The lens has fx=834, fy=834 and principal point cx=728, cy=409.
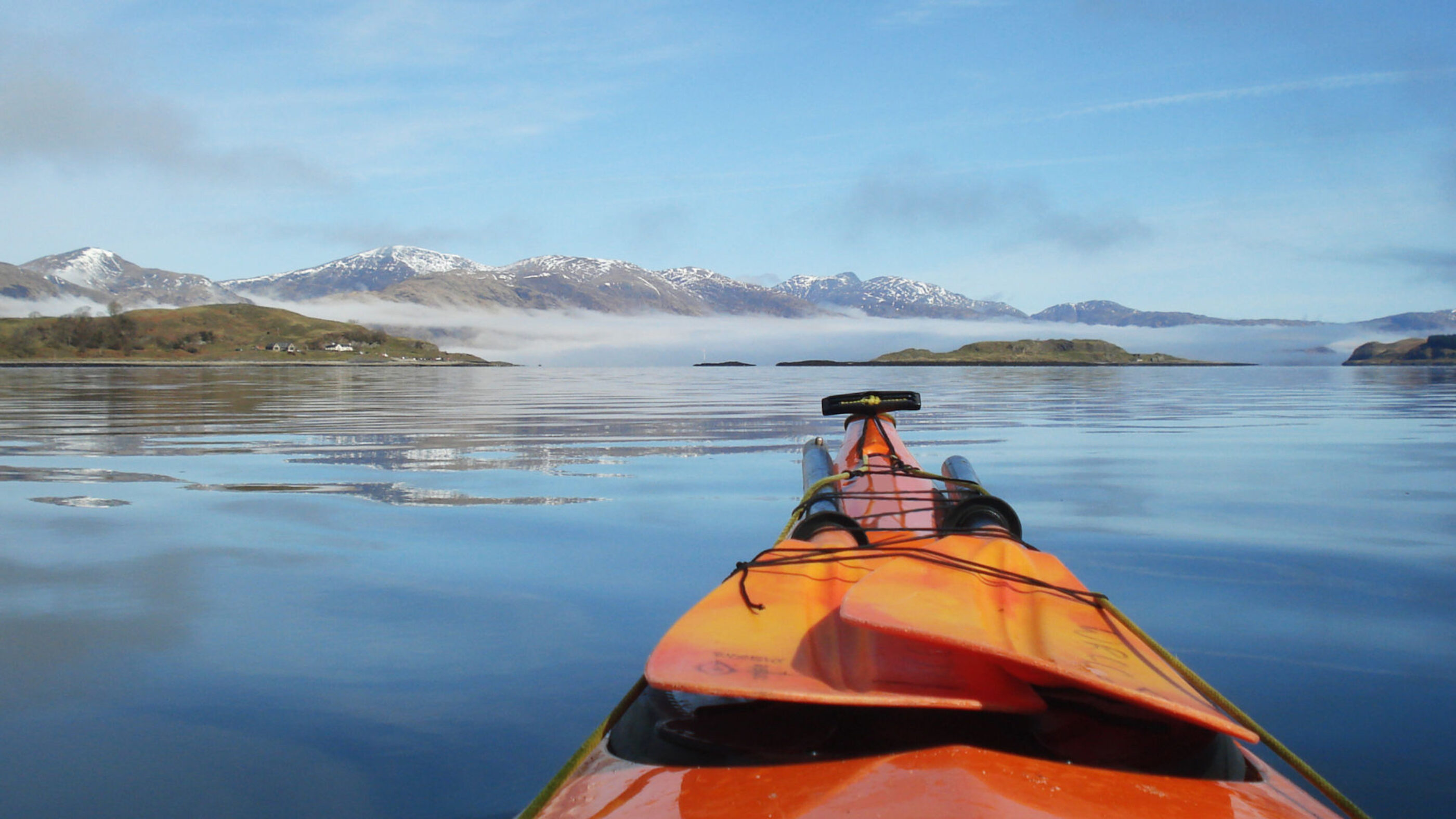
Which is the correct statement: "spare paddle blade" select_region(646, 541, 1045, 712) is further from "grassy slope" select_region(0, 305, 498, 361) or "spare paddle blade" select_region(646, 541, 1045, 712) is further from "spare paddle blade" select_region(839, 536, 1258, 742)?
"grassy slope" select_region(0, 305, 498, 361)

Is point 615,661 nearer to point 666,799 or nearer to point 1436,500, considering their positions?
point 666,799

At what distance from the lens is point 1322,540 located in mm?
7328

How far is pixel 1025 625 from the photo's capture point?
9.68 feet

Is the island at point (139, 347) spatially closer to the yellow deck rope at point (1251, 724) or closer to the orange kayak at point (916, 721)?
the orange kayak at point (916, 721)

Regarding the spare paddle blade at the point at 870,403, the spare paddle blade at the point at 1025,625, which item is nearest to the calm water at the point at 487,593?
the spare paddle blade at the point at 1025,625

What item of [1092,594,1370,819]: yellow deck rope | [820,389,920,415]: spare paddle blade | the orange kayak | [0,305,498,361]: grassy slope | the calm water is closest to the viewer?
the orange kayak

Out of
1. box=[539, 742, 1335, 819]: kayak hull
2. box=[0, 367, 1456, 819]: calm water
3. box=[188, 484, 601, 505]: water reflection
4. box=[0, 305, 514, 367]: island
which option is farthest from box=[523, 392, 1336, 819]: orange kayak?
box=[0, 305, 514, 367]: island

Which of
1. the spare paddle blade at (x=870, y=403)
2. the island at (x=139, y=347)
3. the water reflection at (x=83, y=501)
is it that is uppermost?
the island at (x=139, y=347)

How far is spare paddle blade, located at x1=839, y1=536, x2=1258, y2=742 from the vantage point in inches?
94.7

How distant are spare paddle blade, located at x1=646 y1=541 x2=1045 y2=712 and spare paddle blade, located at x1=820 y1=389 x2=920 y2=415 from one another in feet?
17.1

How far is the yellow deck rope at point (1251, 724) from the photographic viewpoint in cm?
234

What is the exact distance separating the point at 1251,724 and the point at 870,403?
19.2ft

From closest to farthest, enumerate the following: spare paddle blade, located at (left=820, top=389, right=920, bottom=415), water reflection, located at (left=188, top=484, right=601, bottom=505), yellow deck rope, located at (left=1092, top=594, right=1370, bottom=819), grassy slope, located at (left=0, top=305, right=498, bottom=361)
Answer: yellow deck rope, located at (left=1092, top=594, right=1370, bottom=819) → spare paddle blade, located at (left=820, top=389, right=920, bottom=415) → water reflection, located at (left=188, top=484, right=601, bottom=505) → grassy slope, located at (left=0, top=305, right=498, bottom=361)

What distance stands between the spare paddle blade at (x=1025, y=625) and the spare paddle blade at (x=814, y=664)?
86mm
